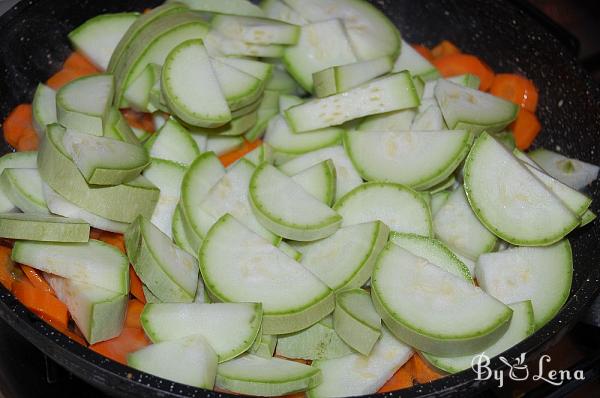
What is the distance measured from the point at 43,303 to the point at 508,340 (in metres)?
0.93

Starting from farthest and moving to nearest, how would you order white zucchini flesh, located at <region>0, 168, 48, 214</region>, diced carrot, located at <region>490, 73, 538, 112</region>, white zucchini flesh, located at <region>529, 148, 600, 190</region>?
1. diced carrot, located at <region>490, 73, 538, 112</region>
2. white zucchini flesh, located at <region>529, 148, 600, 190</region>
3. white zucchini flesh, located at <region>0, 168, 48, 214</region>

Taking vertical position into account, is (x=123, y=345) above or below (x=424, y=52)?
below

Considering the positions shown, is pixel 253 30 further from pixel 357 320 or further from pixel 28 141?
pixel 357 320

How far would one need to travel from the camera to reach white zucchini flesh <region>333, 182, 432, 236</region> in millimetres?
1669

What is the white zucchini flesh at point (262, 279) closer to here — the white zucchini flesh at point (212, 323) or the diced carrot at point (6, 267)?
the white zucchini flesh at point (212, 323)

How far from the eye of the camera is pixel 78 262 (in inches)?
59.4

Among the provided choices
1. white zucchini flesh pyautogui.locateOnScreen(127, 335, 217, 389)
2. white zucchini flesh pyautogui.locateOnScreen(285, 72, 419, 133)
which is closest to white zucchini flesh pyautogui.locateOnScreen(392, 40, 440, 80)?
white zucchini flesh pyautogui.locateOnScreen(285, 72, 419, 133)

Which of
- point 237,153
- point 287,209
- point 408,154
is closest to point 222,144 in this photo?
point 237,153

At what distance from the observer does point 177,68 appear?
1786 millimetres

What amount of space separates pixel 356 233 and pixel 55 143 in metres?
0.66

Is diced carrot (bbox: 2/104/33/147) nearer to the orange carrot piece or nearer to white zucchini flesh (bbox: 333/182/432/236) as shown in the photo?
the orange carrot piece

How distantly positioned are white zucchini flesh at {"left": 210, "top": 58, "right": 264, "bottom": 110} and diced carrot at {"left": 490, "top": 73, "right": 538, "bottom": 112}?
701 millimetres

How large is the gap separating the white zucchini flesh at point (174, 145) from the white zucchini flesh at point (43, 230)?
0.33 metres

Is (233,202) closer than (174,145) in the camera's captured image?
Yes
